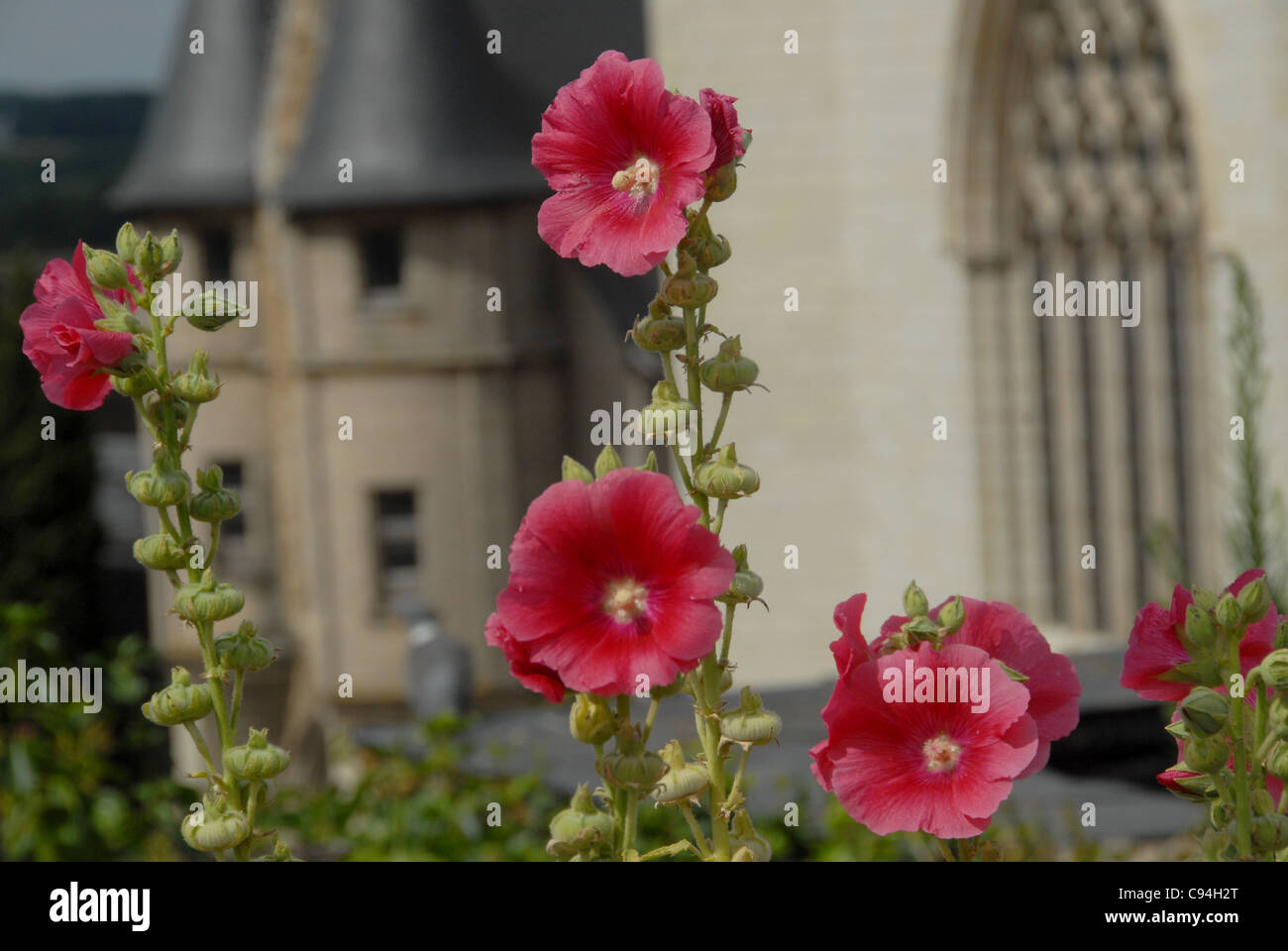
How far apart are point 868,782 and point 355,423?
22829 mm

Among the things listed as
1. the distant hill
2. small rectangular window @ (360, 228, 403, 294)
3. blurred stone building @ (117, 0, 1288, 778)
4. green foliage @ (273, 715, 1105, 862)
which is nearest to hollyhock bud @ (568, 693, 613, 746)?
green foliage @ (273, 715, 1105, 862)

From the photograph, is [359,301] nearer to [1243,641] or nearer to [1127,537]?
[1127,537]

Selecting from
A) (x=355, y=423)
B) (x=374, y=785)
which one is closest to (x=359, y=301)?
(x=355, y=423)

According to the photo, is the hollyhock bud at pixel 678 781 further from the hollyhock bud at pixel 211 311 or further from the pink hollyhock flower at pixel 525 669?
the hollyhock bud at pixel 211 311

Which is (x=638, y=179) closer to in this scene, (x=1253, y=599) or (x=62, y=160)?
(x=1253, y=599)

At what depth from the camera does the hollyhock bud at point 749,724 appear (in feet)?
2.60

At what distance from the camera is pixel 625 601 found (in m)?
0.75

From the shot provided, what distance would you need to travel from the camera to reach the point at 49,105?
98.7ft

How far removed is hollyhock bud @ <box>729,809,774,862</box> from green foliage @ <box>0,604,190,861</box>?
2437mm

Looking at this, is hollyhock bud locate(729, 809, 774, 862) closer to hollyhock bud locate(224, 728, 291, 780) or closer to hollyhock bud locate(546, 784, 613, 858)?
hollyhock bud locate(546, 784, 613, 858)

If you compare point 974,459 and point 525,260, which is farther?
point 525,260

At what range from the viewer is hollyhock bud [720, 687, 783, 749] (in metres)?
0.79

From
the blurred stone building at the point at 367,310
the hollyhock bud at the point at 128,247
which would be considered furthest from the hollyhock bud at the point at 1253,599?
the blurred stone building at the point at 367,310

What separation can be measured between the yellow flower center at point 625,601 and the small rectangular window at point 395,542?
74.0ft
